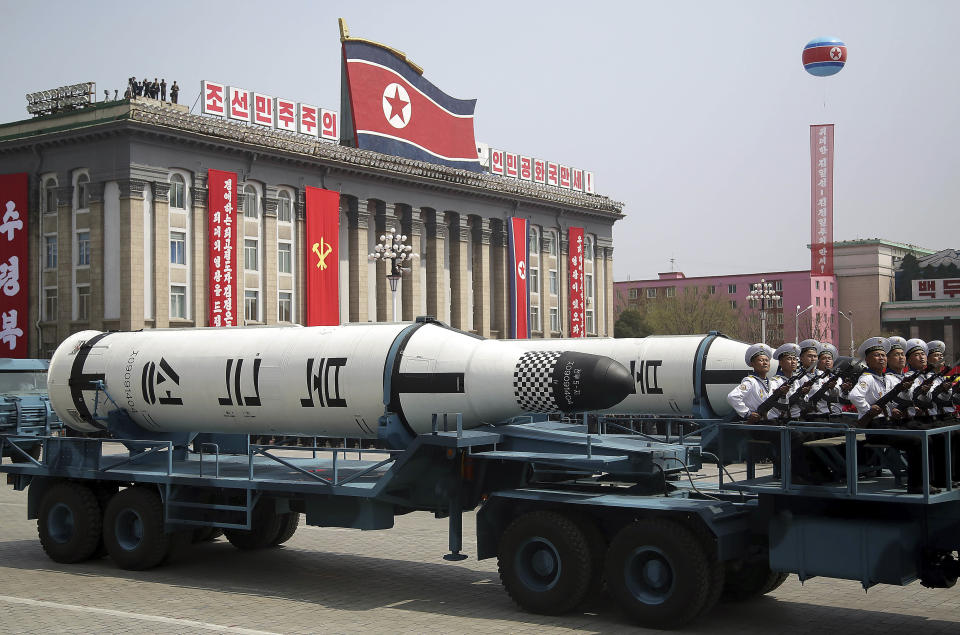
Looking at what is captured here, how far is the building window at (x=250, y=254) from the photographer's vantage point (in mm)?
60062

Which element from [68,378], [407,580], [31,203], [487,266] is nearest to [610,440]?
[407,580]

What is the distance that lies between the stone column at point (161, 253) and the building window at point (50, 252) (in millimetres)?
6594

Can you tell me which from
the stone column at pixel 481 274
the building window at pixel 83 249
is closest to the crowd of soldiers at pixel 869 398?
the building window at pixel 83 249

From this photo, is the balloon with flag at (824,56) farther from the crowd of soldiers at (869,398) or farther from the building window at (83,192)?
the crowd of soldiers at (869,398)

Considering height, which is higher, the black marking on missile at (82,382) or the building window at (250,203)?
the building window at (250,203)

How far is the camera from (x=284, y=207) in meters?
62.5

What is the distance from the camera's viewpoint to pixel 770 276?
13762 centimetres

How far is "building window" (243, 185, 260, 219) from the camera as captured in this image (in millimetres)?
60062

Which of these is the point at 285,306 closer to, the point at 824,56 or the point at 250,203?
the point at 250,203

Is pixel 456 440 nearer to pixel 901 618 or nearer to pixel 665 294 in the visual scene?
pixel 901 618

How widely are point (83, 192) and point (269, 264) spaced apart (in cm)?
1046

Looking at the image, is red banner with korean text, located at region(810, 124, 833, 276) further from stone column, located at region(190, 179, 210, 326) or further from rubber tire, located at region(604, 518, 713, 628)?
rubber tire, located at region(604, 518, 713, 628)

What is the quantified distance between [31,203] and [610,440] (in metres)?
51.2

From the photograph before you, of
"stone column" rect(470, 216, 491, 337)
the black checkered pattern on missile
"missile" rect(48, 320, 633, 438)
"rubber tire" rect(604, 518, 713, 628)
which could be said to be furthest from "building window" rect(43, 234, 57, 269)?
"rubber tire" rect(604, 518, 713, 628)
